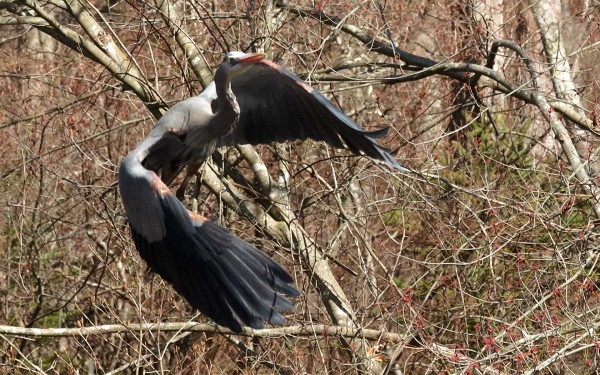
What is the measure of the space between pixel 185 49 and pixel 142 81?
424 mm

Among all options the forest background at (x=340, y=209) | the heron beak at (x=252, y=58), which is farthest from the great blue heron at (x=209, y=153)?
the forest background at (x=340, y=209)

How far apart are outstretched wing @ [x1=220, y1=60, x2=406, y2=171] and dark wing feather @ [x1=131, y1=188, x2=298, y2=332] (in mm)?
1147

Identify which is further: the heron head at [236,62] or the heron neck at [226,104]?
the heron neck at [226,104]

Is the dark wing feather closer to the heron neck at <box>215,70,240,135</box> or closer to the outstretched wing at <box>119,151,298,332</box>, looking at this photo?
the outstretched wing at <box>119,151,298,332</box>

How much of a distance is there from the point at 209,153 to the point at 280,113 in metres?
0.53

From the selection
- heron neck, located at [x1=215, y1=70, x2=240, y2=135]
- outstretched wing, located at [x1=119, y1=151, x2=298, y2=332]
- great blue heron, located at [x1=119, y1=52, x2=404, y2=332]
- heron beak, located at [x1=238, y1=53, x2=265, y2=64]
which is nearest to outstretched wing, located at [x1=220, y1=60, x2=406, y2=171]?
great blue heron, located at [x1=119, y1=52, x2=404, y2=332]

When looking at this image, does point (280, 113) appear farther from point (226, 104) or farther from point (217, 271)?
point (217, 271)

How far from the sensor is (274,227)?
24.5 ft

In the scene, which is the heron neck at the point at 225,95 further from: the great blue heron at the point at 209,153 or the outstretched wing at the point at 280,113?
the outstretched wing at the point at 280,113

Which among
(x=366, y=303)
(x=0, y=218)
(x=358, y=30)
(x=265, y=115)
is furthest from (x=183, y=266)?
(x=0, y=218)

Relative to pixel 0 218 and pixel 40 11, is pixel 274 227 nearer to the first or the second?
pixel 40 11

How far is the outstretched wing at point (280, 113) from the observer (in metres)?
6.36

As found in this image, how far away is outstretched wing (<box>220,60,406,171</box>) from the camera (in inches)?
251

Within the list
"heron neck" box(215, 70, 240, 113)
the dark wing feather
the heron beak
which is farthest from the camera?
"heron neck" box(215, 70, 240, 113)
